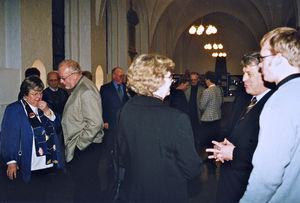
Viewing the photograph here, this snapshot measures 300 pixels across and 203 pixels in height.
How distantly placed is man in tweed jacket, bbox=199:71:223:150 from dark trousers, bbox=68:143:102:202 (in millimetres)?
2766

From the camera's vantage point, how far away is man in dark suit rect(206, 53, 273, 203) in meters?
2.11

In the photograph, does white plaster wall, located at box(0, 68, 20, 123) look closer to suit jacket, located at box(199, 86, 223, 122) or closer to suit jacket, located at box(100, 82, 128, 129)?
suit jacket, located at box(100, 82, 128, 129)

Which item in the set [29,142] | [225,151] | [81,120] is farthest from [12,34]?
[225,151]

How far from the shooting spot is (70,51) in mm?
8398

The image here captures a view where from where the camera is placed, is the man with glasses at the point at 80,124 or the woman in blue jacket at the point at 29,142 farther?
the man with glasses at the point at 80,124

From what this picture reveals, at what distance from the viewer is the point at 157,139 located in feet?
5.92

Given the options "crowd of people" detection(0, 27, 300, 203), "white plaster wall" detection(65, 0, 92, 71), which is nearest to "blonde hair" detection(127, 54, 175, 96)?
"crowd of people" detection(0, 27, 300, 203)

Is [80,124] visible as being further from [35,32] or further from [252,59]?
[35,32]

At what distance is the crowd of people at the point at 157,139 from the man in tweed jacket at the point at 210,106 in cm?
244

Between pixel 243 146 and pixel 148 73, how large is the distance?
33.4 inches

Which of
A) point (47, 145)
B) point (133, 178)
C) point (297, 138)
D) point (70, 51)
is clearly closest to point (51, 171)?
point (47, 145)

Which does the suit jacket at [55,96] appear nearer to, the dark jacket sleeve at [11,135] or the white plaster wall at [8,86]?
the white plaster wall at [8,86]

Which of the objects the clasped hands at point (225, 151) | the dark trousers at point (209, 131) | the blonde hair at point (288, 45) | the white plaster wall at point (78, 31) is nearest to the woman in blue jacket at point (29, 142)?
the clasped hands at point (225, 151)

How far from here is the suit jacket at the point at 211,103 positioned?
5.58m
